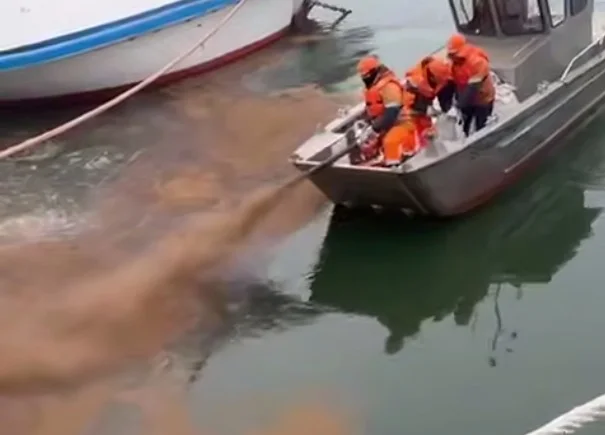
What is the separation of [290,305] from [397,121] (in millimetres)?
1507

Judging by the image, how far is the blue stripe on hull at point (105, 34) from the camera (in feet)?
31.6

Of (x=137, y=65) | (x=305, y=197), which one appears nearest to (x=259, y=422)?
(x=305, y=197)

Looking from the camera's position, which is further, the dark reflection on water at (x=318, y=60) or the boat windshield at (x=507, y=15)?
the dark reflection on water at (x=318, y=60)

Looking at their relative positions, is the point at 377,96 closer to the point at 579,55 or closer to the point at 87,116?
the point at 87,116

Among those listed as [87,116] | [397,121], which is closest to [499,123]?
[397,121]

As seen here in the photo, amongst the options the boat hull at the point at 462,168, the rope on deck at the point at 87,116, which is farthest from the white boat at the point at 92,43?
the boat hull at the point at 462,168

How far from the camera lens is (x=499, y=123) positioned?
729cm

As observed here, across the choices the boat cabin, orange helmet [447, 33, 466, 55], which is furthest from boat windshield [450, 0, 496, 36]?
orange helmet [447, 33, 466, 55]

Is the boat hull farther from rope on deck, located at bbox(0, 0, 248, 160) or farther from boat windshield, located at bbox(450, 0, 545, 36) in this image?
rope on deck, located at bbox(0, 0, 248, 160)

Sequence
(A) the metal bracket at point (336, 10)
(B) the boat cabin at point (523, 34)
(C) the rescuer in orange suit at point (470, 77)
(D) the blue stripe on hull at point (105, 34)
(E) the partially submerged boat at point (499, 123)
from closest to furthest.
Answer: (E) the partially submerged boat at point (499, 123), (C) the rescuer in orange suit at point (470, 77), (B) the boat cabin at point (523, 34), (D) the blue stripe on hull at point (105, 34), (A) the metal bracket at point (336, 10)

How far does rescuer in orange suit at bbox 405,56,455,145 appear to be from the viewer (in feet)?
23.0

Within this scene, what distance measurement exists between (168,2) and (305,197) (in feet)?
12.2

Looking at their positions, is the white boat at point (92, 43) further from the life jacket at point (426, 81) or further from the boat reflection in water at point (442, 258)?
the life jacket at point (426, 81)

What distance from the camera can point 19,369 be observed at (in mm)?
5781
